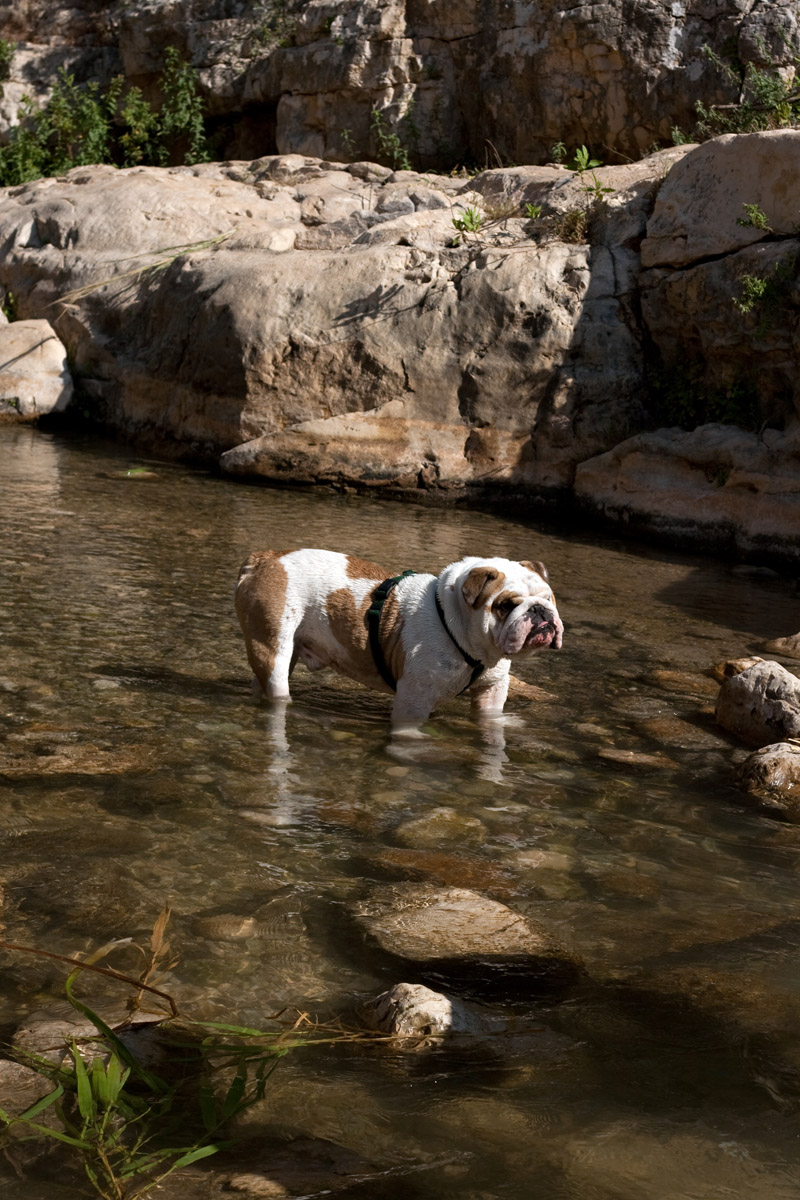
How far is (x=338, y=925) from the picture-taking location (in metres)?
3.83

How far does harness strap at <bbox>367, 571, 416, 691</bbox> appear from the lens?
19.1ft

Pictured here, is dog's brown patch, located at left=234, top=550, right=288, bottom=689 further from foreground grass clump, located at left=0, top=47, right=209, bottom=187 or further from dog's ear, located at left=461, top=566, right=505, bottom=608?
foreground grass clump, located at left=0, top=47, right=209, bottom=187

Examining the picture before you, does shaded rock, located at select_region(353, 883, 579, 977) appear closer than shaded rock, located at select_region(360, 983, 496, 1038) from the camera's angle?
No

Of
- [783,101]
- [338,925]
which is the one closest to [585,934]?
[338,925]

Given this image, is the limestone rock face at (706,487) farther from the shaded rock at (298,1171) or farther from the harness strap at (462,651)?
the shaded rock at (298,1171)

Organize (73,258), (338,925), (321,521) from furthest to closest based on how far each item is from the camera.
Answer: (73,258) → (321,521) → (338,925)

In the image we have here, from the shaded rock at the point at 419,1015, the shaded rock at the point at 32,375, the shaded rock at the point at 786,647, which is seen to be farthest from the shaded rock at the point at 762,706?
the shaded rock at the point at 32,375

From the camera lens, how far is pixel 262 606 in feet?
19.5

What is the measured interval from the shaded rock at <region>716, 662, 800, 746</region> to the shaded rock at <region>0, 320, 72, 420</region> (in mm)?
12144

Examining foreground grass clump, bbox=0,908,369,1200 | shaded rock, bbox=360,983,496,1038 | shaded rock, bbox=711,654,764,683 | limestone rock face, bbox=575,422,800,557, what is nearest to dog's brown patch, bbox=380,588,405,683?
shaded rock, bbox=711,654,764,683

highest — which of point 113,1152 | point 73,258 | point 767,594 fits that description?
point 73,258

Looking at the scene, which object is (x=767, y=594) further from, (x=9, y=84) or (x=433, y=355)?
(x=9, y=84)

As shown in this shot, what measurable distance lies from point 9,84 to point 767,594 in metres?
19.9

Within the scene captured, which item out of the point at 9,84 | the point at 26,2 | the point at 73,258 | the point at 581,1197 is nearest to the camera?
the point at 581,1197
